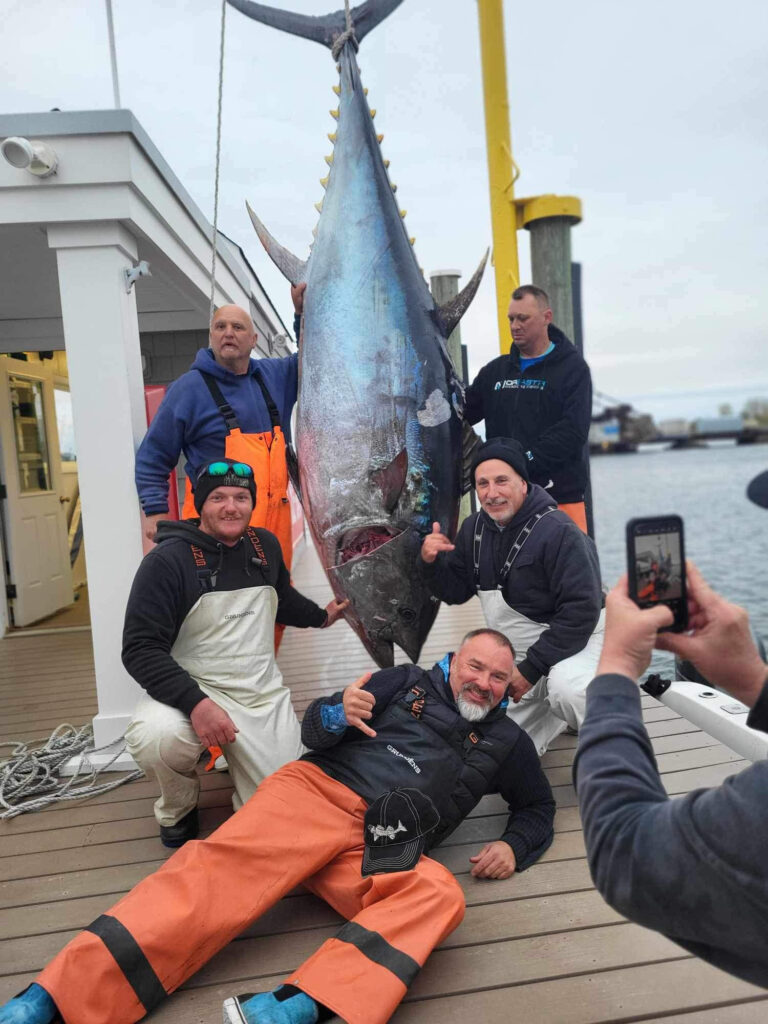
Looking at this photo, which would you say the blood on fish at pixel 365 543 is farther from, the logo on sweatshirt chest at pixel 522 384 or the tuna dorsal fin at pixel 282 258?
the tuna dorsal fin at pixel 282 258

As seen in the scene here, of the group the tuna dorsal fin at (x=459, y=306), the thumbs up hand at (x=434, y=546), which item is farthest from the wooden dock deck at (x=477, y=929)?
the tuna dorsal fin at (x=459, y=306)

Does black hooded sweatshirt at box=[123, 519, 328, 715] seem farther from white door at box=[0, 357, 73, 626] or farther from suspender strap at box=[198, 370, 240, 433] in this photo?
white door at box=[0, 357, 73, 626]

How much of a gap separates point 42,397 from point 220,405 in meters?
3.36

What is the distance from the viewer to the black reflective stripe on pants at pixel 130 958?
1.41 metres

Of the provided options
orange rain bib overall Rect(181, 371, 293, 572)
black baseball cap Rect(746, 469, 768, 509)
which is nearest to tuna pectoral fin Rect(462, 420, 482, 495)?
orange rain bib overall Rect(181, 371, 293, 572)

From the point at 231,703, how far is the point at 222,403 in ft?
3.15

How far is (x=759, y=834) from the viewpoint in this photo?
789 millimetres

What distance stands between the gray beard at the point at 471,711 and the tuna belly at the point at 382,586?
0.67 m

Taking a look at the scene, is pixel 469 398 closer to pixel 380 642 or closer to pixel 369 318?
pixel 369 318

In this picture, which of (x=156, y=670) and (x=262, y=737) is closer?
(x=156, y=670)

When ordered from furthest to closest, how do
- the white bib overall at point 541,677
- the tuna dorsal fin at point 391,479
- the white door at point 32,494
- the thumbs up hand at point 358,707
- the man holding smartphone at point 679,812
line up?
the white door at point 32,494 → the tuna dorsal fin at point 391,479 → the white bib overall at point 541,677 → the thumbs up hand at point 358,707 → the man holding smartphone at point 679,812

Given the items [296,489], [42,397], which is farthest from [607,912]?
[42,397]

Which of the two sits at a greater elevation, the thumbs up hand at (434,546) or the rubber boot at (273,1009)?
the thumbs up hand at (434,546)

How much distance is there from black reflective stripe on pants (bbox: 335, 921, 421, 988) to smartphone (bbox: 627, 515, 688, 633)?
88 cm
